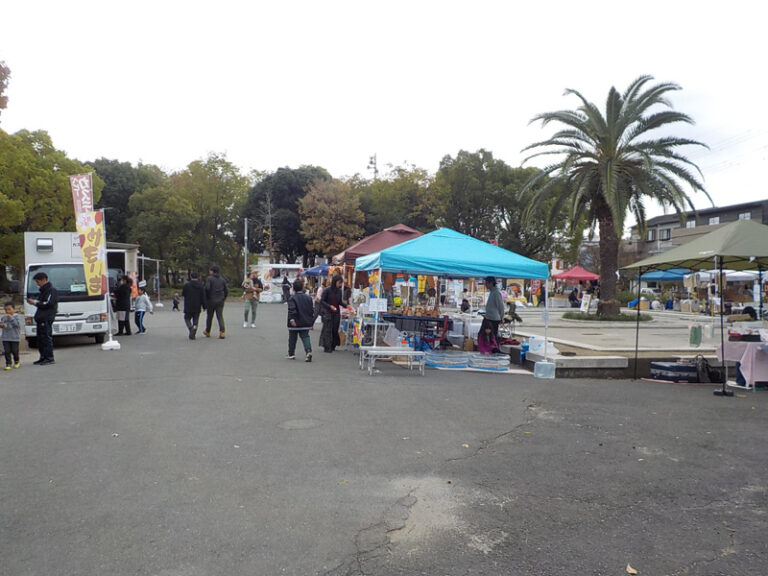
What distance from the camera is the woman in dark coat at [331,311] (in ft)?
41.2

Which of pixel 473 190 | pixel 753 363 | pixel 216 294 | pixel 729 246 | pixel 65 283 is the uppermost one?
pixel 473 190

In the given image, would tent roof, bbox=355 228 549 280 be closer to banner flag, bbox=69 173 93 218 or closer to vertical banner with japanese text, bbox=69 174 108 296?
vertical banner with japanese text, bbox=69 174 108 296

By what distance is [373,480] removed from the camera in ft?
14.9

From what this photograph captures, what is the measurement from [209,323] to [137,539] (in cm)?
1203

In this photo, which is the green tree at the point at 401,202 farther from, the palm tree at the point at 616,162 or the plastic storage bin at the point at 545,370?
the plastic storage bin at the point at 545,370

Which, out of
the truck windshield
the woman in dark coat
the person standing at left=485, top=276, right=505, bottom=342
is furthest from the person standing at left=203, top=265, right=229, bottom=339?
the person standing at left=485, top=276, right=505, bottom=342

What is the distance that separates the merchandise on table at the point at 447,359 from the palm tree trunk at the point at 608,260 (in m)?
12.9

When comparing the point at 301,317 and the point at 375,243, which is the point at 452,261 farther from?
the point at 375,243

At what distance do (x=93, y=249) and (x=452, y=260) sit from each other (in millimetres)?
8379

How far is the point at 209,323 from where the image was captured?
15.0 meters

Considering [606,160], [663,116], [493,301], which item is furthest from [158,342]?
[663,116]

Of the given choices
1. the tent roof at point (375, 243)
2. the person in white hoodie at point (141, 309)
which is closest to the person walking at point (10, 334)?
the person in white hoodie at point (141, 309)

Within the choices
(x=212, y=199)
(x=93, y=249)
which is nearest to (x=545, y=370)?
(x=93, y=249)

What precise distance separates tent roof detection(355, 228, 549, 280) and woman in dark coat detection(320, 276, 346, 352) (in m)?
1.40
